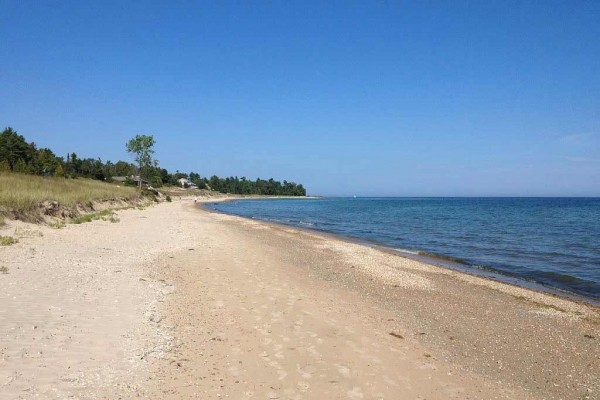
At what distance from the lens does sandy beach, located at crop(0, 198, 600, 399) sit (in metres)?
5.59

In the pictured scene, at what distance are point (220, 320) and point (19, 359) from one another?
3.69 metres

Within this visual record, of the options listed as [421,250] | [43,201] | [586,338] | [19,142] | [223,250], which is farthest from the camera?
[19,142]

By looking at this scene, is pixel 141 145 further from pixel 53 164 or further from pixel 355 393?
pixel 355 393

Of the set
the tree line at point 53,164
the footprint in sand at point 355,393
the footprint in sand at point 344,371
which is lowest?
the footprint in sand at point 355,393

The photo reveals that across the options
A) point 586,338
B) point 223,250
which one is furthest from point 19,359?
point 223,250

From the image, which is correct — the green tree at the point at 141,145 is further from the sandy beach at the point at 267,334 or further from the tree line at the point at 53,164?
the sandy beach at the point at 267,334

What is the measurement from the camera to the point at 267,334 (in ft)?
25.3

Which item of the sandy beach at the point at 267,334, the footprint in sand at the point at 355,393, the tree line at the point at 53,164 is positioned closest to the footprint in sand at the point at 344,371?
the sandy beach at the point at 267,334

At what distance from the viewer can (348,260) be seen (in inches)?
733

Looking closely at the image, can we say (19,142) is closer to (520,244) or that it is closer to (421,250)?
(421,250)

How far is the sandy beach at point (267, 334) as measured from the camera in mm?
5586

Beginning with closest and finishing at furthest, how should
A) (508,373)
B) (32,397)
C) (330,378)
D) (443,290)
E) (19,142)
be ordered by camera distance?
(32,397) < (330,378) < (508,373) < (443,290) < (19,142)

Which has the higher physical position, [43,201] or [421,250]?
[43,201]

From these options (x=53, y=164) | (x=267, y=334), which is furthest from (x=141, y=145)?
(x=267, y=334)
